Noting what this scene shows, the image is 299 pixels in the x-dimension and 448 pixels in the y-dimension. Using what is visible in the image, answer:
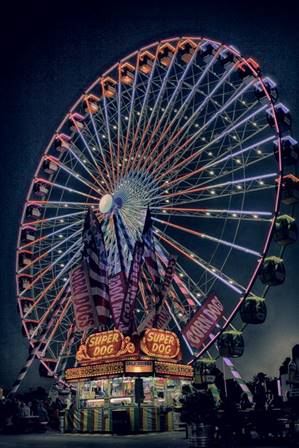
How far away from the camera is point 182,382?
936 inches

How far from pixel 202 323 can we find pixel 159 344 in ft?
6.64

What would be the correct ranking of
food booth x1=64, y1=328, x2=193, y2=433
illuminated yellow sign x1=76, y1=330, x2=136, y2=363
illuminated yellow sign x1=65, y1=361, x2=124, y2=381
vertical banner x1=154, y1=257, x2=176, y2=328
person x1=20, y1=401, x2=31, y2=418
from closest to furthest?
food booth x1=64, y1=328, x2=193, y2=433
illuminated yellow sign x1=65, y1=361, x2=124, y2=381
illuminated yellow sign x1=76, y1=330, x2=136, y2=363
person x1=20, y1=401, x2=31, y2=418
vertical banner x1=154, y1=257, x2=176, y2=328

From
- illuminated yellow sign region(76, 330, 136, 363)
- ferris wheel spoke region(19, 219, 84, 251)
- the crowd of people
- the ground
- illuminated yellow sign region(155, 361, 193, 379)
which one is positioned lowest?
the ground

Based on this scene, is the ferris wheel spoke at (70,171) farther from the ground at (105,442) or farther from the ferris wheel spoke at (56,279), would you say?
the ground at (105,442)

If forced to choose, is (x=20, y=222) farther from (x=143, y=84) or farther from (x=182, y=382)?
(x=182, y=382)

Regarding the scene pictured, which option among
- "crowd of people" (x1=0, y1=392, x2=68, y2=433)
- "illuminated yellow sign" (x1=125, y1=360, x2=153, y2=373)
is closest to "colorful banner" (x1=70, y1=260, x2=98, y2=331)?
"illuminated yellow sign" (x1=125, y1=360, x2=153, y2=373)

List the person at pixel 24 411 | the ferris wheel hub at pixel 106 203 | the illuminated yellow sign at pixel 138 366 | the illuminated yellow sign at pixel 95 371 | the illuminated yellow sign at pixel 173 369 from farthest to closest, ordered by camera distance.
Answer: the ferris wheel hub at pixel 106 203
the person at pixel 24 411
the illuminated yellow sign at pixel 173 369
the illuminated yellow sign at pixel 95 371
the illuminated yellow sign at pixel 138 366

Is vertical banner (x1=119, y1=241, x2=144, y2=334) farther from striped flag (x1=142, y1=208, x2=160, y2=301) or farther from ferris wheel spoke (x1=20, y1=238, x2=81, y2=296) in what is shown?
ferris wheel spoke (x1=20, y1=238, x2=81, y2=296)

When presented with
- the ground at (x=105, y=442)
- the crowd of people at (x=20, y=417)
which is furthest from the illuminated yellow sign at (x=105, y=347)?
the ground at (x=105, y=442)

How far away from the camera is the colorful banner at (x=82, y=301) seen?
21.8 metres

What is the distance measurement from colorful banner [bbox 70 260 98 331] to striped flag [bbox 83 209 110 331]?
20 cm

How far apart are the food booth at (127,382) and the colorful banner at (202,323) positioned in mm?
1325

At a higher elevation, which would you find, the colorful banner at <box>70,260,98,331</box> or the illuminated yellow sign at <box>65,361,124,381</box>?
the colorful banner at <box>70,260,98,331</box>

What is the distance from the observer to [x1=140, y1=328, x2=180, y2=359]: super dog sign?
21.7 m
